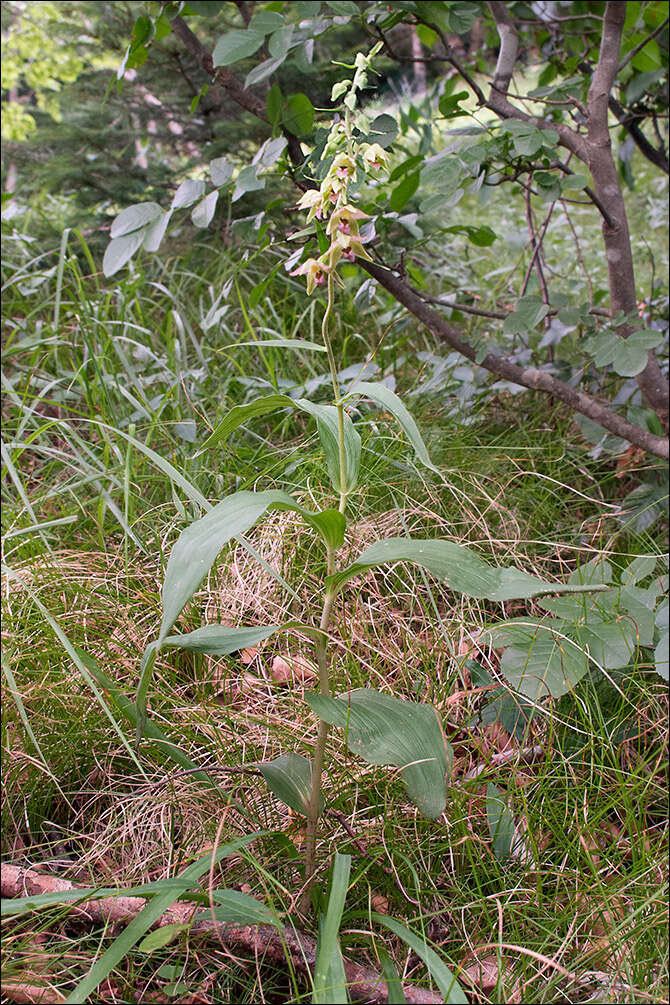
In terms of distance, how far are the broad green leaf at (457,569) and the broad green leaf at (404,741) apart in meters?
0.15

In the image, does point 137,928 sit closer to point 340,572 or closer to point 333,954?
point 333,954

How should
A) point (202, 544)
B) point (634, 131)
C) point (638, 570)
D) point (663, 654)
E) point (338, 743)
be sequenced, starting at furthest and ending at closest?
point (634, 131) < point (638, 570) < point (338, 743) < point (663, 654) < point (202, 544)

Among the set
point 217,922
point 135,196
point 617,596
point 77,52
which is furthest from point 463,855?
point 77,52

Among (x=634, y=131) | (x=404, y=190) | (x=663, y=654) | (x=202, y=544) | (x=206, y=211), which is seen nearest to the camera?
(x=202, y=544)

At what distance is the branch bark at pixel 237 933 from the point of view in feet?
2.76

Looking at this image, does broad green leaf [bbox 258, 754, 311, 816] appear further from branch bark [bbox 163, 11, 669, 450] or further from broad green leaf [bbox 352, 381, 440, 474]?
branch bark [bbox 163, 11, 669, 450]

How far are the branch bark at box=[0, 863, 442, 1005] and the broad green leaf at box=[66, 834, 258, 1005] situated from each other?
6cm

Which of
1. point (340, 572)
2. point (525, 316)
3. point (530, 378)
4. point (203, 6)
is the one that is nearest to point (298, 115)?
point (203, 6)

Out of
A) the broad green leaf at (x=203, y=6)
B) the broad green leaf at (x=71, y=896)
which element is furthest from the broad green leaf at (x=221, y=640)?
Answer: the broad green leaf at (x=203, y=6)

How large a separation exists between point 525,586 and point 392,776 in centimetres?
35

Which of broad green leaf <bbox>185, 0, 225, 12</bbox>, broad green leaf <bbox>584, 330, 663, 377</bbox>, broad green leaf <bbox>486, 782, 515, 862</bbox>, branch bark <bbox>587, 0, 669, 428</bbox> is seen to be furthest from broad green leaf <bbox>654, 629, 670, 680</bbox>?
broad green leaf <bbox>185, 0, 225, 12</bbox>

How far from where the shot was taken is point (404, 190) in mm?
1475

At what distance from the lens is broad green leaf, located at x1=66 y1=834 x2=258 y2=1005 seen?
2.50 feet

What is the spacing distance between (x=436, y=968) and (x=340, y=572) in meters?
0.39
